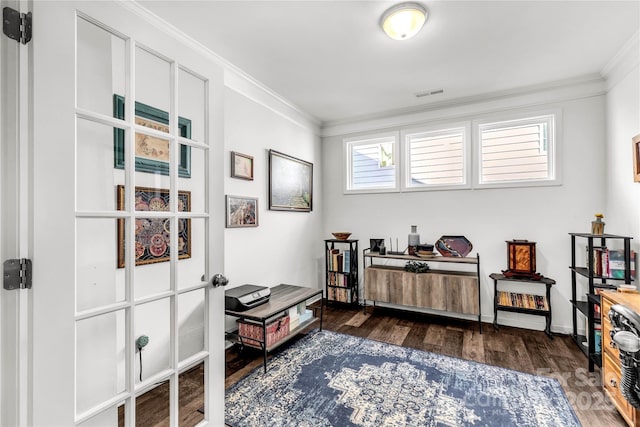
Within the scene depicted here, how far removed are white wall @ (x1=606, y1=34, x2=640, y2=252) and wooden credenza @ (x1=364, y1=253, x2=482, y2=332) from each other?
1.29 meters

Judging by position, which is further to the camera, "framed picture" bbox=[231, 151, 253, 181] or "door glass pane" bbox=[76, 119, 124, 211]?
"framed picture" bbox=[231, 151, 253, 181]

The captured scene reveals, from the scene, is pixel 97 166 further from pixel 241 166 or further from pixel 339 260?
pixel 339 260

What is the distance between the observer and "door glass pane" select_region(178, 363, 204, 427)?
4.60ft

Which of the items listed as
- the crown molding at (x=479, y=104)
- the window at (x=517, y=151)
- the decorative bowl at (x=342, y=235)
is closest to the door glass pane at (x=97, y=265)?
the decorative bowl at (x=342, y=235)

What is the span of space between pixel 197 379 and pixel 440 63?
3.17 meters

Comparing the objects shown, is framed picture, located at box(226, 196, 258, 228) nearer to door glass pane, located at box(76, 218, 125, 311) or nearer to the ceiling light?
door glass pane, located at box(76, 218, 125, 311)

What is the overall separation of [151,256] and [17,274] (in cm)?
43

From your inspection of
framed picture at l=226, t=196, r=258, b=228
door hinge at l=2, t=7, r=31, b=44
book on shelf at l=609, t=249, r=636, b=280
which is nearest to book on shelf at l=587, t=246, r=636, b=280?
book on shelf at l=609, t=249, r=636, b=280

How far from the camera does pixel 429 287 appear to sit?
3.38m

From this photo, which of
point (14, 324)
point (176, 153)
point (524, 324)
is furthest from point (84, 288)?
point (524, 324)

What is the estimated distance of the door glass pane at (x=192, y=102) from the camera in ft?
4.74

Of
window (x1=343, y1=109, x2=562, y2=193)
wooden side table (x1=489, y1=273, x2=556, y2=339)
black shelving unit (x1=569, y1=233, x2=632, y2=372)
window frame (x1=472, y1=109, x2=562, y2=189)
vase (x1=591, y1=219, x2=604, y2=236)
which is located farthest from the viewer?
window (x1=343, y1=109, x2=562, y2=193)

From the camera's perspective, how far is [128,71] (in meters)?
1.21

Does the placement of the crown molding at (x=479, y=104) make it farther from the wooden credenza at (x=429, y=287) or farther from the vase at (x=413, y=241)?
the wooden credenza at (x=429, y=287)
